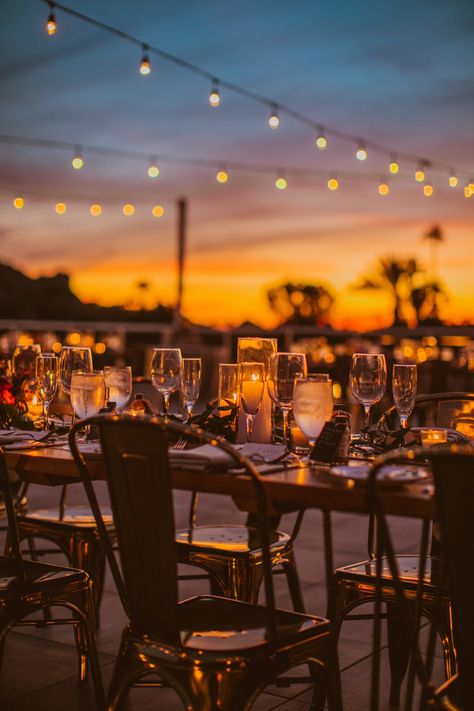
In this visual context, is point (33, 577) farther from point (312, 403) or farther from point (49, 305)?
point (49, 305)

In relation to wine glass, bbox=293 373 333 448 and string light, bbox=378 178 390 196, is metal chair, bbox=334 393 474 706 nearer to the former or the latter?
wine glass, bbox=293 373 333 448

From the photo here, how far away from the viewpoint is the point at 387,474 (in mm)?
1898

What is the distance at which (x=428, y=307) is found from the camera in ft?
70.0

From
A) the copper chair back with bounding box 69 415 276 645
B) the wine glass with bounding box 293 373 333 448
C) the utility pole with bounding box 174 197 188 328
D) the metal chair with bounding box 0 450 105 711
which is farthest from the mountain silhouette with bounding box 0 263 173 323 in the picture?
the copper chair back with bounding box 69 415 276 645

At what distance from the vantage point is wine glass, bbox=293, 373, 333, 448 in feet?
7.43

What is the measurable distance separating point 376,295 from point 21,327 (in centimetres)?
1023

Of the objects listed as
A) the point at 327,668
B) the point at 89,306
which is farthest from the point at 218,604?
the point at 89,306

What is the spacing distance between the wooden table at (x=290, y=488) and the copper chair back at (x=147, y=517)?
6 centimetres

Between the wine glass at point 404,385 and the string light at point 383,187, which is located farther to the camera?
the string light at point 383,187

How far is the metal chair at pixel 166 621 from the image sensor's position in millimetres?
1855

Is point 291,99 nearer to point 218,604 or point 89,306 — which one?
point 218,604

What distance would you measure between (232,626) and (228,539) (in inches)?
33.9

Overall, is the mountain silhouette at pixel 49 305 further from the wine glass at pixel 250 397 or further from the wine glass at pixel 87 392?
the wine glass at pixel 250 397

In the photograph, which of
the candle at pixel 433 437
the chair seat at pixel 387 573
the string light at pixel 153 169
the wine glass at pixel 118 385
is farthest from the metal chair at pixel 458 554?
the string light at pixel 153 169
